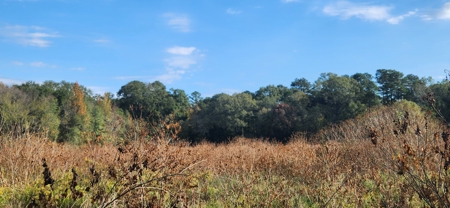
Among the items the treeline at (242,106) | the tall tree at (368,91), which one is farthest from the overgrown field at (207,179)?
the tall tree at (368,91)

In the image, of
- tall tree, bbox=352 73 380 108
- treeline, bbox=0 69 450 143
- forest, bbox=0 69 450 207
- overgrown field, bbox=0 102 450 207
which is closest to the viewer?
overgrown field, bbox=0 102 450 207

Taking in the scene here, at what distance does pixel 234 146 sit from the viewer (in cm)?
1571

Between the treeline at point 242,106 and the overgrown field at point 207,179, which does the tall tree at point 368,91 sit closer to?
the treeline at point 242,106

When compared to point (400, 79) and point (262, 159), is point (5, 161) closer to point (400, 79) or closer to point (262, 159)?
point (262, 159)

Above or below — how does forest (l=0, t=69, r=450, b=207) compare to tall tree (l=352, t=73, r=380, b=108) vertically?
below

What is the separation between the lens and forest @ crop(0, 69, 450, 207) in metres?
4.36

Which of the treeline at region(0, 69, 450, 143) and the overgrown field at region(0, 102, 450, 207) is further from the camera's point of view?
the treeline at region(0, 69, 450, 143)

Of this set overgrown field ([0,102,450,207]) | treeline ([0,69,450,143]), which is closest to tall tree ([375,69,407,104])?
treeline ([0,69,450,143])

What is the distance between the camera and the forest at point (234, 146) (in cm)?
436

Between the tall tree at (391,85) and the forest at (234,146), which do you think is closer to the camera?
the forest at (234,146)

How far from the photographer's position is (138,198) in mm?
4008

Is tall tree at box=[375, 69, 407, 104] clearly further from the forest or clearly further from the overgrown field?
the overgrown field

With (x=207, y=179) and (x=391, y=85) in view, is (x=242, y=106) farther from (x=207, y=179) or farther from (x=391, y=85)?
(x=207, y=179)

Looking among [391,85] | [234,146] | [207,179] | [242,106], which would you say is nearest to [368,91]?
[391,85]
